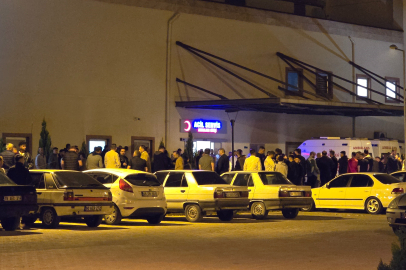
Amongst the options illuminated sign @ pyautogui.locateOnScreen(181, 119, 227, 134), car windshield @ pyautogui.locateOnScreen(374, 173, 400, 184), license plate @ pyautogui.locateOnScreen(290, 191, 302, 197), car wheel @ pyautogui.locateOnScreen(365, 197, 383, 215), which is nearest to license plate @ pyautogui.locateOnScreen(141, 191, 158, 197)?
license plate @ pyautogui.locateOnScreen(290, 191, 302, 197)

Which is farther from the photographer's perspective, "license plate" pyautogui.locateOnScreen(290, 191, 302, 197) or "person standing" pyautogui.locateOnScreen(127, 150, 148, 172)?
"person standing" pyautogui.locateOnScreen(127, 150, 148, 172)

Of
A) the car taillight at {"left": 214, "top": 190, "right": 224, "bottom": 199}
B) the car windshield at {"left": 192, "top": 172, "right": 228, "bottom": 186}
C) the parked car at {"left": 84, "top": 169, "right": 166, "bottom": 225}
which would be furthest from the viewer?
the car windshield at {"left": 192, "top": 172, "right": 228, "bottom": 186}

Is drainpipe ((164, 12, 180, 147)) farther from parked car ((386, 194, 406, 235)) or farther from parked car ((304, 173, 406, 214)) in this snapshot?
parked car ((386, 194, 406, 235))

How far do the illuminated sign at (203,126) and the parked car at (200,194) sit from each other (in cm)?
1304

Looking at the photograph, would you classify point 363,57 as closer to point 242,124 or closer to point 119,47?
point 242,124

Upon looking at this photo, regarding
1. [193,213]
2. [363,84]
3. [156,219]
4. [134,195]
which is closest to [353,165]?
[193,213]

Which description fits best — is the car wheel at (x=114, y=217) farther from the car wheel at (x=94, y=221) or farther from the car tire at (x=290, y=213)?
the car tire at (x=290, y=213)

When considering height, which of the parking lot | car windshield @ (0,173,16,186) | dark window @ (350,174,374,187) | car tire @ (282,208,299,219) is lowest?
the parking lot

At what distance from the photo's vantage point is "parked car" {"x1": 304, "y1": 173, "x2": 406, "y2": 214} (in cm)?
2358

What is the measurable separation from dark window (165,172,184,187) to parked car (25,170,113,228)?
2.89 meters

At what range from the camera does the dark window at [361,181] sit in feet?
79.2

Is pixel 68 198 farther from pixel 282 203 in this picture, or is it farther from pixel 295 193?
pixel 295 193

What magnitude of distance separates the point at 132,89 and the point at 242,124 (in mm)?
6429

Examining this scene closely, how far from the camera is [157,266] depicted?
1129cm
